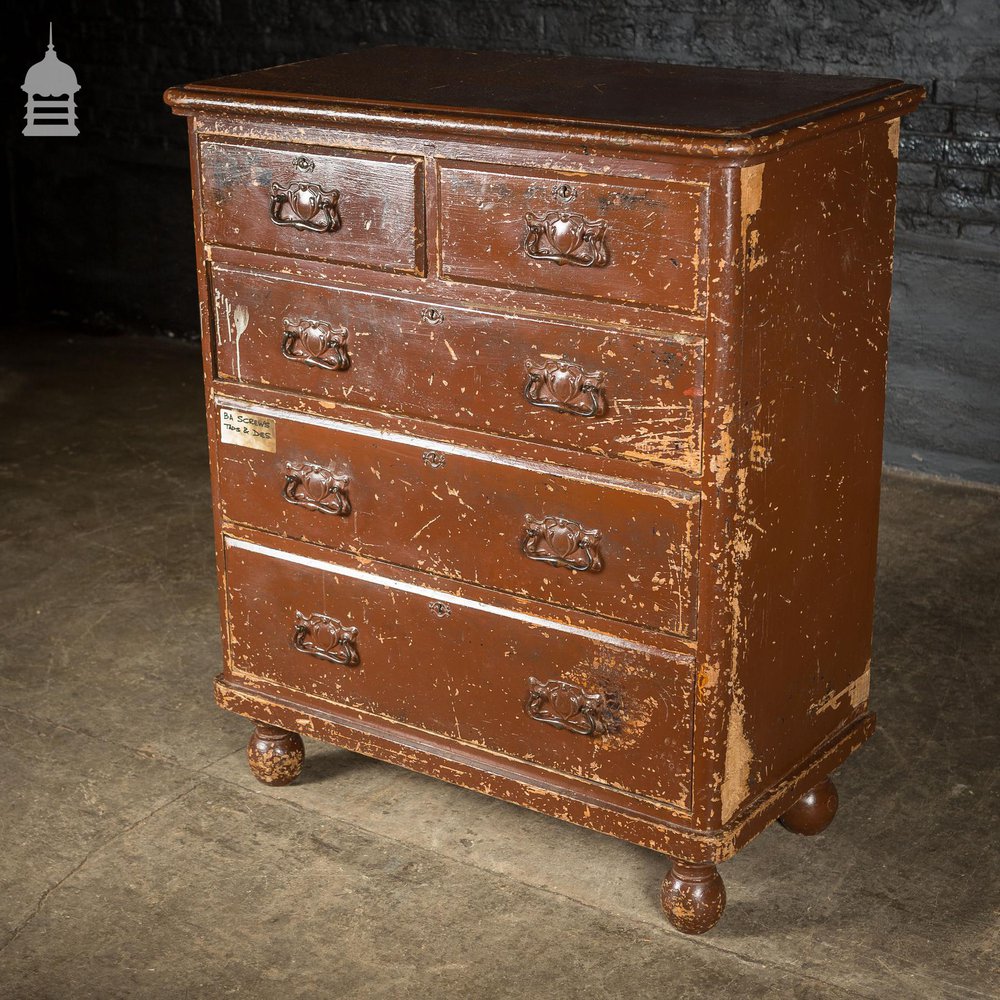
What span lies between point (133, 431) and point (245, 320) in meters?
2.54

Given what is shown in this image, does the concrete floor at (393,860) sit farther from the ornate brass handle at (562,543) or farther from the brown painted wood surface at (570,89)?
the brown painted wood surface at (570,89)

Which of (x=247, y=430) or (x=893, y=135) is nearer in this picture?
(x=893, y=135)

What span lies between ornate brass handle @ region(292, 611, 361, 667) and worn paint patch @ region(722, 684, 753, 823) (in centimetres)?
73

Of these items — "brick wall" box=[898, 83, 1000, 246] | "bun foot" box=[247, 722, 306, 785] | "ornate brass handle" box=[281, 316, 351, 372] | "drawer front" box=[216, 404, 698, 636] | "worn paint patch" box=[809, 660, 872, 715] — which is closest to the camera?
"drawer front" box=[216, 404, 698, 636]

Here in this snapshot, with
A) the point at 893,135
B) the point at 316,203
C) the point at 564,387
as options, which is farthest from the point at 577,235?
the point at 893,135

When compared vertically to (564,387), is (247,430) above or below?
below

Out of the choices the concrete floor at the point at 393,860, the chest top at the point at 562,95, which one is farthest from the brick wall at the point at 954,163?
the chest top at the point at 562,95

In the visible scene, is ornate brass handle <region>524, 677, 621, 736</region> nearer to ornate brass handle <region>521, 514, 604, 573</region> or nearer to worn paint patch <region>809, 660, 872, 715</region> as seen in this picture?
ornate brass handle <region>521, 514, 604, 573</region>

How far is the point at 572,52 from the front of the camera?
5.25 meters

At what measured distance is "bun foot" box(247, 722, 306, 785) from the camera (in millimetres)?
3109

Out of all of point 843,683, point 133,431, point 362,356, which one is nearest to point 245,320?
point 362,356

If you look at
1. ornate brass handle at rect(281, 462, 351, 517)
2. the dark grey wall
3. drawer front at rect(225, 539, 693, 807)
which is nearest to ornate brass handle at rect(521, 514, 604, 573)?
drawer front at rect(225, 539, 693, 807)

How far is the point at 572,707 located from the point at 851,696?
60cm

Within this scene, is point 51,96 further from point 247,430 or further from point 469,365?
point 469,365
